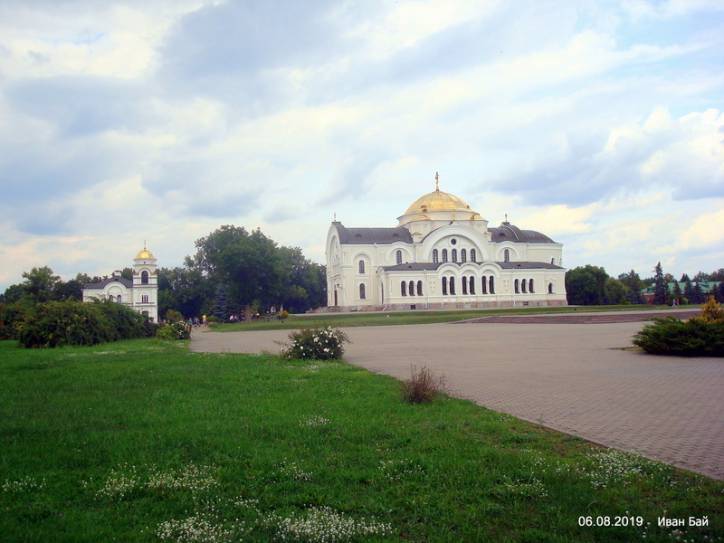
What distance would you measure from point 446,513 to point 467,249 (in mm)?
78864

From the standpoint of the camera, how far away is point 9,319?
121 feet

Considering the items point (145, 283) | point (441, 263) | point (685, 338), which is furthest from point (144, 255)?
point (685, 338)

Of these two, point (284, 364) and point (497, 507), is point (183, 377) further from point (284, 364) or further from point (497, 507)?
point (497, 507)

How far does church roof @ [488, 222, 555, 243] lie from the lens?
8800 cm

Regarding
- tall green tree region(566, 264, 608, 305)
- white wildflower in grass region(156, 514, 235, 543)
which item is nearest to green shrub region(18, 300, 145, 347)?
white wildflower in grass region(156, 514, 235, 543)

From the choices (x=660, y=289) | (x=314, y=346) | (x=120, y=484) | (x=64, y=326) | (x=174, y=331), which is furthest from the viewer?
(x=660, y=289)

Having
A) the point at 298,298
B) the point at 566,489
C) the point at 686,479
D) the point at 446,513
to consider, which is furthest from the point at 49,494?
the point at 298,298

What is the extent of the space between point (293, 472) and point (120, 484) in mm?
1669

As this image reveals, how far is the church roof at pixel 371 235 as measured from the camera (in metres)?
82.6

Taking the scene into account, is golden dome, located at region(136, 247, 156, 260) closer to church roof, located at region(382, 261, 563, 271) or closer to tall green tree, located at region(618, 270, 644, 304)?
Answer: church roof, located at region(382, 261, 563, 271)

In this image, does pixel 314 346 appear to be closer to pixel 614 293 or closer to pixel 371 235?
pixel 371 235

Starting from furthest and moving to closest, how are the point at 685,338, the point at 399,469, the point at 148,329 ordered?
the point at 148,329 → the point at 685,338 → the point at 399,469

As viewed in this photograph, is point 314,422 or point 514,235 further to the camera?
point 514,235

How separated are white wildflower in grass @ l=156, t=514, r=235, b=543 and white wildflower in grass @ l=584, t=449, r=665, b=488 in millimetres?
3396
